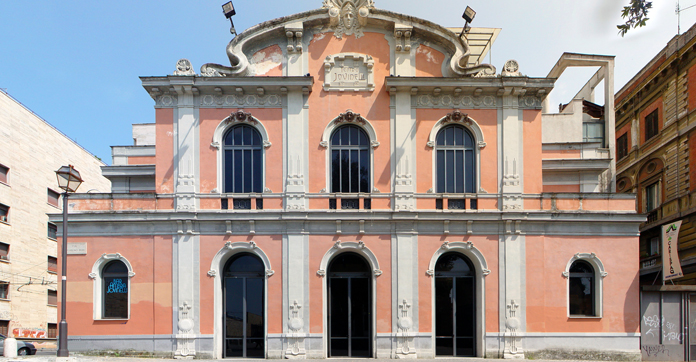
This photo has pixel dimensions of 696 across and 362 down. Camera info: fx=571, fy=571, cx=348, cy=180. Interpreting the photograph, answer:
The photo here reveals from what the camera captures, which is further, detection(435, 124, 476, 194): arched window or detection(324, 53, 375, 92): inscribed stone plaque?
detection(324, 53, 375, 92): inscribed stone plaque

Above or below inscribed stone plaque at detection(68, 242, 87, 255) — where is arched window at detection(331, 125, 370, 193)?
above

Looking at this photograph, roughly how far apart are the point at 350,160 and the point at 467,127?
455cm

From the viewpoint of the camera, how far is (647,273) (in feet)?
99.8

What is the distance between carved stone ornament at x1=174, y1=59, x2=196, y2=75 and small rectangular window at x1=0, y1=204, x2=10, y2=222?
22.0 m

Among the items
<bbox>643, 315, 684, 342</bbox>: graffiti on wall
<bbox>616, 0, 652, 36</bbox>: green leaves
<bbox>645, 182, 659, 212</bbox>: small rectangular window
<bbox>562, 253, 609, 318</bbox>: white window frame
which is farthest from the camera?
<bbox>645, 182, 659, 212</bbox>: small rectangular window

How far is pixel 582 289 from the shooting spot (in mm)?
20891

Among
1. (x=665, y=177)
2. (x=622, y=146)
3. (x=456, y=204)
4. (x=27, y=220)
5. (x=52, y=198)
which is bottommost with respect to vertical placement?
(x=27, y=220)

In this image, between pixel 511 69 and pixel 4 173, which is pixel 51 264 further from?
pixel 511 69

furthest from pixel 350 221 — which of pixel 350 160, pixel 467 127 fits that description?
pixel 467 127

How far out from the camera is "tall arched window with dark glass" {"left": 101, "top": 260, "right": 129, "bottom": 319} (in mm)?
20469

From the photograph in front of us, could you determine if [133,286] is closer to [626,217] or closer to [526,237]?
[526,237]

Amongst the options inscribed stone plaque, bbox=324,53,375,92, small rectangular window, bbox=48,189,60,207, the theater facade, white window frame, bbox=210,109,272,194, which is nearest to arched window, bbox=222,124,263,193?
the theater facade

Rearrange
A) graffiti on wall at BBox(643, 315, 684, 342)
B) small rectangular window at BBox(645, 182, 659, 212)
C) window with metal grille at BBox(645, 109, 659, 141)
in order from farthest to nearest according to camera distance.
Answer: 1. window with metal grille at BBox(645, 109, 659, 141)
2. small rectangular window at BBox(645, 182, 659, 212)
3. graffiti on wall at BBox(643, 315, 684, 342)

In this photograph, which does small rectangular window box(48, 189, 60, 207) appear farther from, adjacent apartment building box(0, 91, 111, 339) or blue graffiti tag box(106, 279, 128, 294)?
blue graffiti tag box(106, 279, 128, 294)
